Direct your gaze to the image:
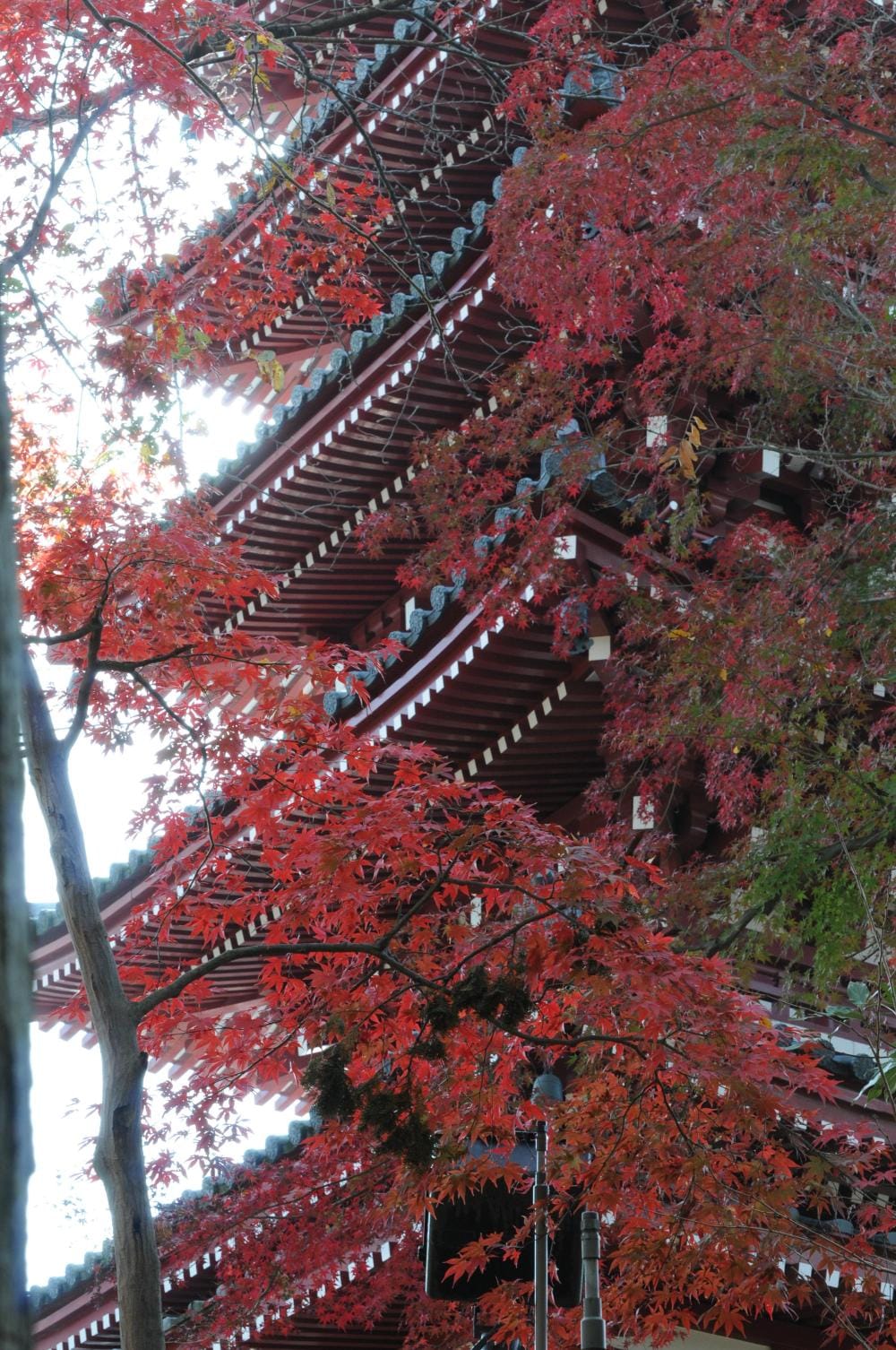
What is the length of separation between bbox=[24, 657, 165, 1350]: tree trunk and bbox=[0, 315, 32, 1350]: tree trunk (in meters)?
3.25

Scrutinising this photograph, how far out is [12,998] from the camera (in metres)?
1.01

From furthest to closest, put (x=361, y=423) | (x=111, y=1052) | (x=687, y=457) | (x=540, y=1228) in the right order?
(x=361, y=423), (x=687, y=457), (x=540, y=1228), (x=111, y=1052)

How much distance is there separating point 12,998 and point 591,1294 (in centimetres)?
340

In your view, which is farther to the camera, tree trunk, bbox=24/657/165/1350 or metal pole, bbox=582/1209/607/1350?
tree trunk, bbox=24/657/165/1350

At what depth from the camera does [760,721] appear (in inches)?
273

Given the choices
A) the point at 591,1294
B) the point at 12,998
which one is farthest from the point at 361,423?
the point at 12,998

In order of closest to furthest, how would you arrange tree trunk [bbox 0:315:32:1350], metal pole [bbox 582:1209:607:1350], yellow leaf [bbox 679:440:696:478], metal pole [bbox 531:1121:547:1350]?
tree trunk [bbox 0:315:32:1350], metal pole [bbox 582:1209:607:1350], metal pole [bbox 531:1121:547:1350], yellow leaf [bbox 679:440:696:478]

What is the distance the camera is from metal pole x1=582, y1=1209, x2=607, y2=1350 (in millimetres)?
3922

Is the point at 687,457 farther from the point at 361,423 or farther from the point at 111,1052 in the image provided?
the point at 111,1052

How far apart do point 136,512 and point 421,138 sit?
19.8 ft

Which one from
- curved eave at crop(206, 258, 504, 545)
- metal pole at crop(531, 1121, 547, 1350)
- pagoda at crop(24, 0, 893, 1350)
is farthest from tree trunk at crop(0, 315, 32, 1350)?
curved eave at crop(206, 258, 504, 545)

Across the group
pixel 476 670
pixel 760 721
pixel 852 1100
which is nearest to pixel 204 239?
pixel 476 670

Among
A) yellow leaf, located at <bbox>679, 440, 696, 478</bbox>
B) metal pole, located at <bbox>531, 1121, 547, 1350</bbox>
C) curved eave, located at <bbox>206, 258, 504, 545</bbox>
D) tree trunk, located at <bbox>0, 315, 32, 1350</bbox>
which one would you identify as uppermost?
curved eave, located at <bbox>206, 258, 504, 545</bbox>

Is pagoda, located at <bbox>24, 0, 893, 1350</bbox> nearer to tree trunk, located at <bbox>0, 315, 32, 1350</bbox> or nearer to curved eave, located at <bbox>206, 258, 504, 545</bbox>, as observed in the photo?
curved eave, located at <bbox>206, 258, 504, 545</bbox>
